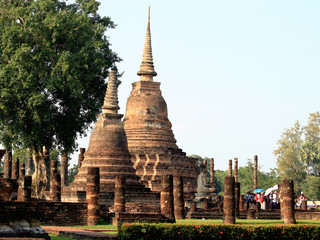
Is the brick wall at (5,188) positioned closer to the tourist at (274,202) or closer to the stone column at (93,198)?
the stone column at (93,198)

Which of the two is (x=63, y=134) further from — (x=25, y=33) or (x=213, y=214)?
(x=213, y=214)

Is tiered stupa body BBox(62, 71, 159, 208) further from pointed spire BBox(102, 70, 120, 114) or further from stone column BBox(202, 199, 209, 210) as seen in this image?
stone column BBox(202, 199, 209, 210)

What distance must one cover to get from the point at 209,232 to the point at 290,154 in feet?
156

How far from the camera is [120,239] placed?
14.5 meters

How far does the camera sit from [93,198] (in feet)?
74.7

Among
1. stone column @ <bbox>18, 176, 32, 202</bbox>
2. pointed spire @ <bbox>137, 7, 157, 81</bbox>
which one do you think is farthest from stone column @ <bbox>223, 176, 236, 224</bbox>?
pointed spire @ <bbox>137, 7, 157, 81</bbox>

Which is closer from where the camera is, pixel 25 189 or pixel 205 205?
pixel 25 189

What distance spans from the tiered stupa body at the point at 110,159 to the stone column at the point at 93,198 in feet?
16.5

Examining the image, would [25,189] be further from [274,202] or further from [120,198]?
[274,202]

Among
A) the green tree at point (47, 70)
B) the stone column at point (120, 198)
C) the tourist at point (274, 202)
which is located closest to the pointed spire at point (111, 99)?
the green tree at point (47, 70)

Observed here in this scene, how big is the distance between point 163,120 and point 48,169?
8209 mm

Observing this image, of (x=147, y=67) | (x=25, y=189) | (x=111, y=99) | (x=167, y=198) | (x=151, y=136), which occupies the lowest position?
(x=167, y=198)

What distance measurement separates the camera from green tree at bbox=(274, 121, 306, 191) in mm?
61062

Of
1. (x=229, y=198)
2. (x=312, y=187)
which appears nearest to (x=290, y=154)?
(x=312, y=187)
